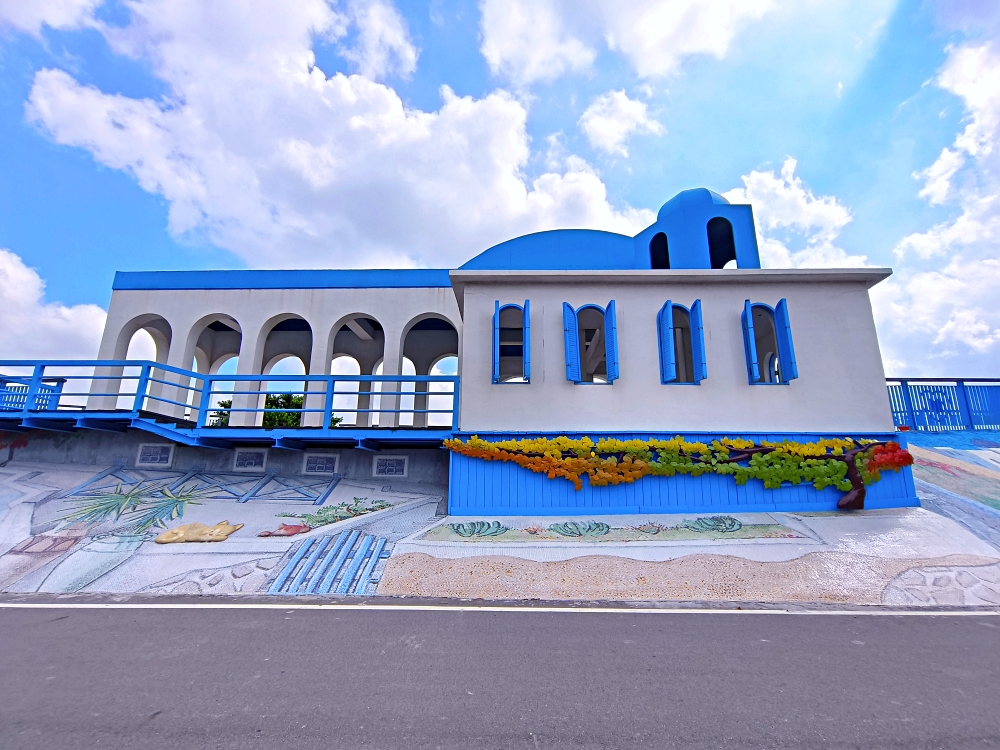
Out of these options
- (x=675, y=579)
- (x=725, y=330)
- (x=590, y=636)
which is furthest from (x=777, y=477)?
(x=590, y=636)

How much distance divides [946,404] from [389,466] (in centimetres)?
1486

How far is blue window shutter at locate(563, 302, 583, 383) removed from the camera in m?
10.5

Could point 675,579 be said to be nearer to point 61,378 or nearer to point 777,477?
point 777,477

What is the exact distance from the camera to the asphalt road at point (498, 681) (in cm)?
318

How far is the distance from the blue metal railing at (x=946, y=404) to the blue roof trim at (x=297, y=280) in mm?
12929

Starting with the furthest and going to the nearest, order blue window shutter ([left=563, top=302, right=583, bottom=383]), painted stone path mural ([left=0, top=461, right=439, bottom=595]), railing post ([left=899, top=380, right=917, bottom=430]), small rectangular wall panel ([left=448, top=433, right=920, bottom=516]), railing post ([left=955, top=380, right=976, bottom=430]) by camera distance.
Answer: railing post ([left=955, top=380, right=976, bottom=430])
railing post ([left=899, top=380, right=917, bottom=430])
blue window shutter ([left=563, top=302, right=583, bottom=383])
small rectangular wall panel ([left=448, top=433, right=920, bottom=516])
painted stone path mural ([left=0, top=461, right=439, bottom=595])

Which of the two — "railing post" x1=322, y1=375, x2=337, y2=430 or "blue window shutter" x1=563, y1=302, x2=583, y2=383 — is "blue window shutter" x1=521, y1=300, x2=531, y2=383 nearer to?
"blue window shutter" x1=563, y1=302, x2=583, y2=383

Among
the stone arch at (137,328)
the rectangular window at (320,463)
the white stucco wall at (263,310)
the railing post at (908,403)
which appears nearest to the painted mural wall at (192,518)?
the rectangular window at (320,463)

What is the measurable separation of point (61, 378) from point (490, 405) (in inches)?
444

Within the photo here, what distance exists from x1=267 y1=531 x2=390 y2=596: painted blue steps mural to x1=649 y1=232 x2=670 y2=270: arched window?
10488 millimetres

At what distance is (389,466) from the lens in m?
11.7

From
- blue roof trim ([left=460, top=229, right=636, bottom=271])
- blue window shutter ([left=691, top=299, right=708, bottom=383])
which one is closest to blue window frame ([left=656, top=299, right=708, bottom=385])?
blue window shutter ([left=691, top=299, right=708, bottom=383])

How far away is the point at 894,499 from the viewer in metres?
10.2

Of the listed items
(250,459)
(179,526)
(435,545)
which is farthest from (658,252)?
(179,526)
